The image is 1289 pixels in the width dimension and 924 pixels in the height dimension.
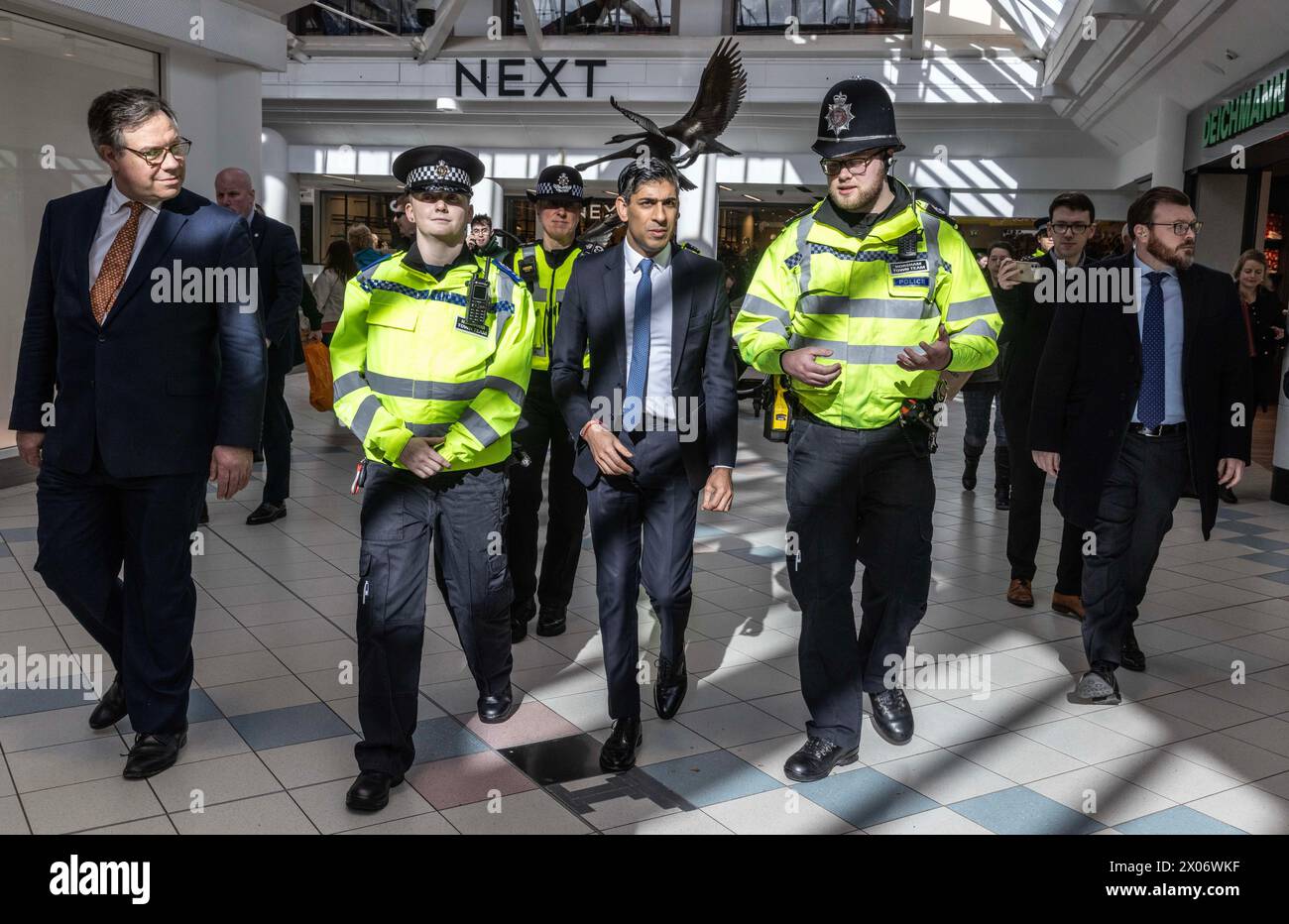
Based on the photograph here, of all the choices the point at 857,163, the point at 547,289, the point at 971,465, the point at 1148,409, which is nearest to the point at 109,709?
the point at 547,289

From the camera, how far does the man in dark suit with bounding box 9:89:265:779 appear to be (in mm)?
3160

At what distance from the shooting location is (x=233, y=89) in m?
9.23

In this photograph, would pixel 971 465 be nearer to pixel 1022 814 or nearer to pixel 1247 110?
pixel 1247 110

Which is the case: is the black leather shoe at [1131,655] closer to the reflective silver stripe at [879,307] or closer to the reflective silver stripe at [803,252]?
the reflective silver stripe at [879,307]

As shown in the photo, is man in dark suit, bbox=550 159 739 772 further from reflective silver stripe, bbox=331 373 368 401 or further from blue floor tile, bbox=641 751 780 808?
reflective silver stripe, bbox=331 373 368 401

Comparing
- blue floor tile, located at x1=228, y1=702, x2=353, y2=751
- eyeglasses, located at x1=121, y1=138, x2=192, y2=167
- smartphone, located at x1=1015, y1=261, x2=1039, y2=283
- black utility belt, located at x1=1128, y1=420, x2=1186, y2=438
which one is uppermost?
eyeglasses, located at x1=121, y1=138, x2=192, y2=167

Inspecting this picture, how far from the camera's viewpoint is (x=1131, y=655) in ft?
14.7

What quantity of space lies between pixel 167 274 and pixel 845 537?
6.44 ft

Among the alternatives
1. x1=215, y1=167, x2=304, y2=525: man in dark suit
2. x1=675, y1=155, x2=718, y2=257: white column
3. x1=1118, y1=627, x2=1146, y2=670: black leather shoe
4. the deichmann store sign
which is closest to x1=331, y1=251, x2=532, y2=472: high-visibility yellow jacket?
x1=215, y1=167, x2=304, y2=525: man in dark suit

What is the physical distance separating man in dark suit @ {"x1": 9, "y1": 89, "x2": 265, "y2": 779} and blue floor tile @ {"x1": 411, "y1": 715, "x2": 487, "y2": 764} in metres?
0.67

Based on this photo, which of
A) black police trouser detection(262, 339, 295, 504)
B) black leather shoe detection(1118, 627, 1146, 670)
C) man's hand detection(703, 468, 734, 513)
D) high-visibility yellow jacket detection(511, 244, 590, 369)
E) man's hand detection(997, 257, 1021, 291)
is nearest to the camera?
man's hand detection(703, 468, 734, 513)

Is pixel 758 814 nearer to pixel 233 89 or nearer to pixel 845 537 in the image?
pixel 845 537
